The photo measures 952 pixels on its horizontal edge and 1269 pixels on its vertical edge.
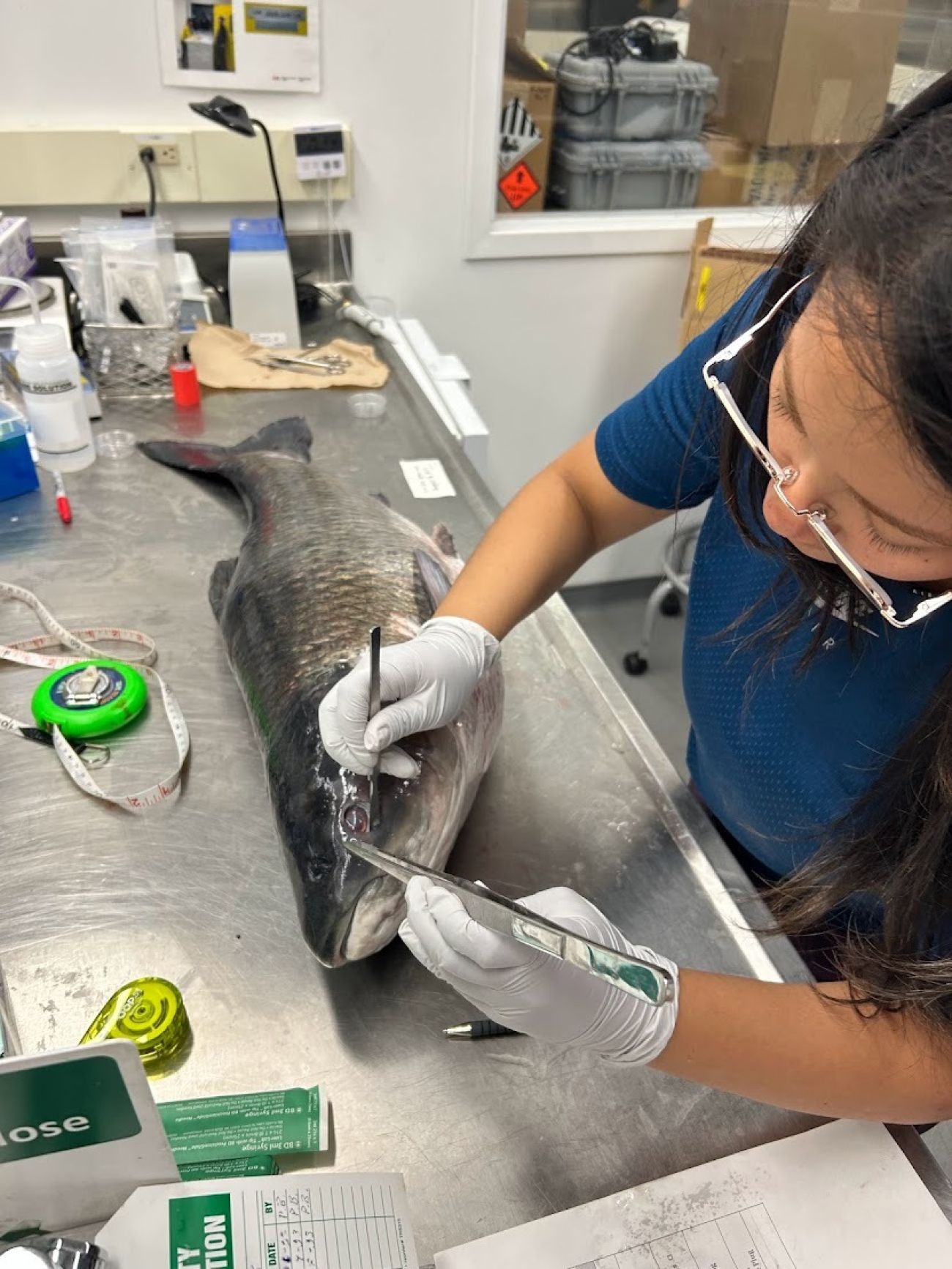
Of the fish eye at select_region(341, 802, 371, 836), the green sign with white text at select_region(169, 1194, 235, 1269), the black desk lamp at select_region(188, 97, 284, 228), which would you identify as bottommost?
the green sign with white text at select_region(169, 1194, 235, 1269)

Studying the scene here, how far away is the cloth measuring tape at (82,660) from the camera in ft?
3.54

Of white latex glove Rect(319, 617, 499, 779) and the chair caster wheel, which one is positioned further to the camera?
the chair caster wheel

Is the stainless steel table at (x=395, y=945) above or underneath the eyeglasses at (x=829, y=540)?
underneath

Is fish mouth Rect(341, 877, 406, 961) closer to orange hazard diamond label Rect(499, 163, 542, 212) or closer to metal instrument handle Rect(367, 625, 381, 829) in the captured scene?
metal instrument handle Rect(367, 625, 381, 829)

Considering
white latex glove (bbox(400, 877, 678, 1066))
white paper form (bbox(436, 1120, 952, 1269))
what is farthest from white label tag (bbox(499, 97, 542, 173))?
white paper form (bbox(436, 1120, 952, 1269))

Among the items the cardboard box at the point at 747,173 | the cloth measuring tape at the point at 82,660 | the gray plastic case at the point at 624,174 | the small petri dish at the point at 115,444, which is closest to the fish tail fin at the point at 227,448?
the small petri dish at the point at 115,444

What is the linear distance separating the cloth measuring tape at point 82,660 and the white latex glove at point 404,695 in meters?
0.26

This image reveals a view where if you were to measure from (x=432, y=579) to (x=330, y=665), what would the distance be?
27cm

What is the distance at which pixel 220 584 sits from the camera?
1335 millimetres

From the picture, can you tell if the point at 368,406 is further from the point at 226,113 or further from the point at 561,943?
the point at 561,943

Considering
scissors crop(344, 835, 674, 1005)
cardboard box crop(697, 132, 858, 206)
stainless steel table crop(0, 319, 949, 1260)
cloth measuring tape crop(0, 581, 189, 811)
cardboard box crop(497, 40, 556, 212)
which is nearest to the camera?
scissors crop(344, 835, 674, 1005)

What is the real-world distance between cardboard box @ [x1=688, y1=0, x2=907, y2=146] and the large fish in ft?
6.36

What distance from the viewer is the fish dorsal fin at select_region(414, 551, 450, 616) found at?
4.07ft

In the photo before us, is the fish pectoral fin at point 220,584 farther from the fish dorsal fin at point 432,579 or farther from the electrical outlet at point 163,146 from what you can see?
the electrical outlet at point 163,146
